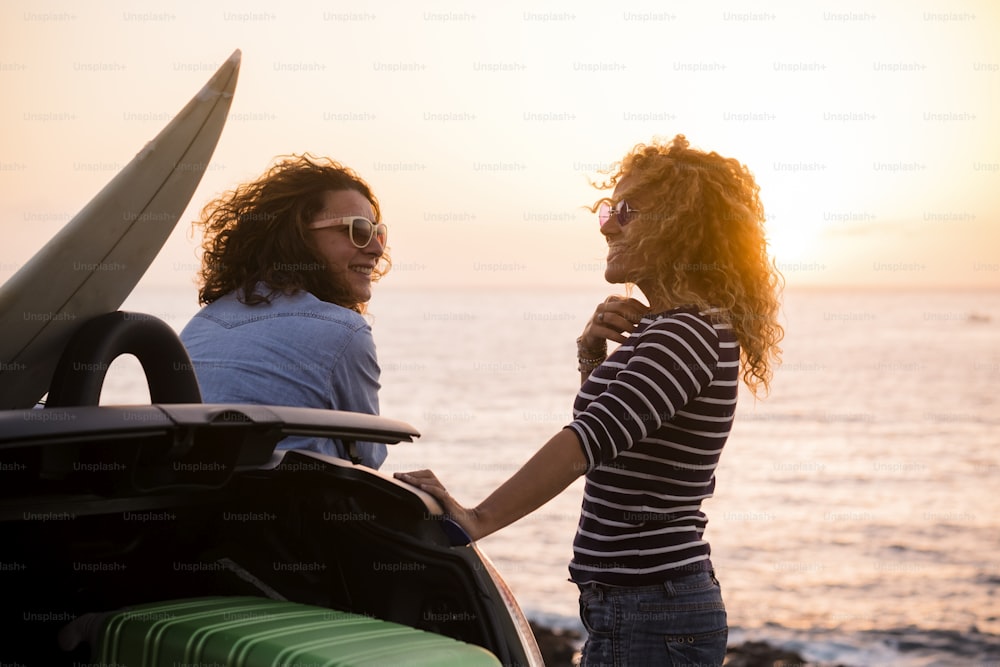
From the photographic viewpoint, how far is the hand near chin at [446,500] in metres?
2.27

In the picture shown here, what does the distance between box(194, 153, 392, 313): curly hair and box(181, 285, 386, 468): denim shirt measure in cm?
34

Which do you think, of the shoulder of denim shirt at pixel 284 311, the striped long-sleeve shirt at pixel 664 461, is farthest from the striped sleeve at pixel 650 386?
the shoulder of denim shirt at pixel 284 311

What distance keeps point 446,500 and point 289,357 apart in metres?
1.10

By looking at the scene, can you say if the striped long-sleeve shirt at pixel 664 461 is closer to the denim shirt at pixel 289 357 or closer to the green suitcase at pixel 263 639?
the denim shirt at pixel 289 357

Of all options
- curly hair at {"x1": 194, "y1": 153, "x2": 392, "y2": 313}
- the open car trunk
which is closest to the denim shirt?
curly hair at {"x1": 194, "y1": 153, "x2": 392, "y2": 313}

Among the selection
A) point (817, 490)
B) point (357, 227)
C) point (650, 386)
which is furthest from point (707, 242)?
point (817, 490)

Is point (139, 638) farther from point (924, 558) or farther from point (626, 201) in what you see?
point (924, 558)

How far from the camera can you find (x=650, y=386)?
2.68m

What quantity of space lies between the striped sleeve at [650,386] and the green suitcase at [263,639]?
0.77m

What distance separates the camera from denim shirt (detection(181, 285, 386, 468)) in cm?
315

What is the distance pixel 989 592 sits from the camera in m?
12.1

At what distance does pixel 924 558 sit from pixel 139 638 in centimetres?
1379

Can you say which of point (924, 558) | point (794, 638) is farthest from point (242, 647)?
point (924, 558)

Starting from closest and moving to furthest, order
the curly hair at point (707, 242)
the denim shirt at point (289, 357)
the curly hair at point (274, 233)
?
the curly hair at point (707, 242) < the denim shirt at point (289, 357) < the curly hair at point (274, 233)
